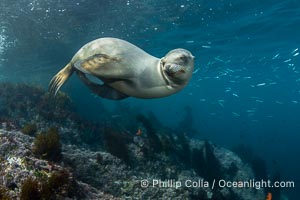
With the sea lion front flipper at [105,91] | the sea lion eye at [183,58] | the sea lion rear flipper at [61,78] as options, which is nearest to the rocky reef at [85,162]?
the sea lion rear flipper at [61,78]

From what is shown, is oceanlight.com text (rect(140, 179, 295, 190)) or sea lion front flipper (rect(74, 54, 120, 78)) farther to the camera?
oceanlight.com text (rect(140, 179, 295, 190))

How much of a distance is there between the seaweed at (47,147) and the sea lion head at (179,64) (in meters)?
3.86

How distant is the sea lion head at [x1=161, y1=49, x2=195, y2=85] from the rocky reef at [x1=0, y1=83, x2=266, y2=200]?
8.17 ft

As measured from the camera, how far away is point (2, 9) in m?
18.2

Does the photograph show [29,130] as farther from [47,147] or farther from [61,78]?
[61,78]

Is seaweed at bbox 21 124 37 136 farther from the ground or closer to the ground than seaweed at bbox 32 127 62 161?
closer to the ground

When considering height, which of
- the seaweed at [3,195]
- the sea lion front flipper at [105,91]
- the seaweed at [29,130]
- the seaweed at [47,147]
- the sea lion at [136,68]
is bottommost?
the seaweed at [29,130]

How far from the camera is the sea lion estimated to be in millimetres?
4352

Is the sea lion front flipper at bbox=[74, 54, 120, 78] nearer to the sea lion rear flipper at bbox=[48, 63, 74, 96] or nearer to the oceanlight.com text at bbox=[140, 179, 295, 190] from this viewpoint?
the sea lion rear flipper at bbox=[48, 63, 74, 96]

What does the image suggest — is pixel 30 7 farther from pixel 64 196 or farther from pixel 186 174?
pixel 64 196

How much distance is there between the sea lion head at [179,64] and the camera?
14.0ft

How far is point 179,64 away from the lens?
14.0 feet

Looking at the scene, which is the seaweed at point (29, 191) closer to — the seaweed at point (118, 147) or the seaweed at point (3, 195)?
the seaweed at point (3, 195)

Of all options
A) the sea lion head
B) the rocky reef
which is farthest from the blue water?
the sea lion head
